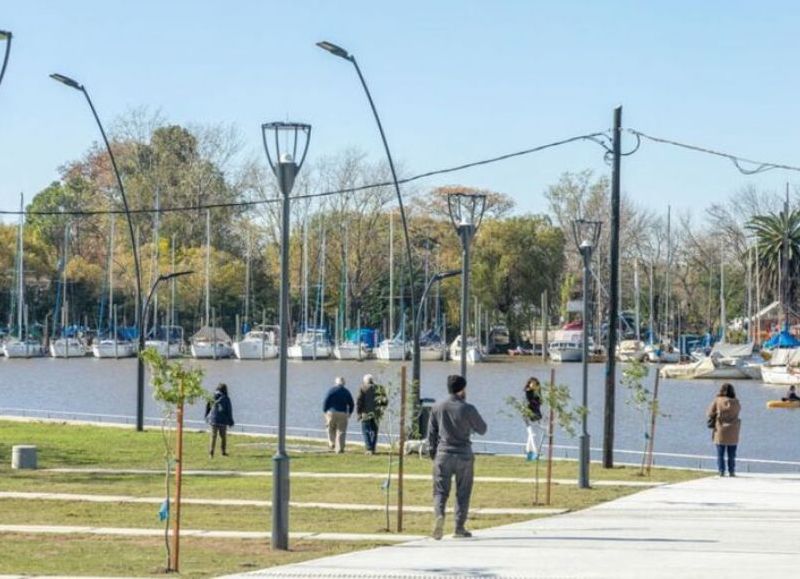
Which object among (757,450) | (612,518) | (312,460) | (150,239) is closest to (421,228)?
(150,239)

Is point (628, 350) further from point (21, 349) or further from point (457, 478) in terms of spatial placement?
point (457, 478)

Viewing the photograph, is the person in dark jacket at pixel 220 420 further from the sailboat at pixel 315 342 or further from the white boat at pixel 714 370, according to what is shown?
the sailboat at pixel 315 342

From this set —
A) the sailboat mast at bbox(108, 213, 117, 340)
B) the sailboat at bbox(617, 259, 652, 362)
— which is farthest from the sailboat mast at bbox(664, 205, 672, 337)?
the sailboat mast at bbox(108, 213, 117, 340)

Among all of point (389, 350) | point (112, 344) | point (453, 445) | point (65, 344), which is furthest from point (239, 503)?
point (65, 344)

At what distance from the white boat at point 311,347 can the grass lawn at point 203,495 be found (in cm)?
7974

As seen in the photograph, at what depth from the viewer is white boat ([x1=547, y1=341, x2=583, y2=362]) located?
410 feet

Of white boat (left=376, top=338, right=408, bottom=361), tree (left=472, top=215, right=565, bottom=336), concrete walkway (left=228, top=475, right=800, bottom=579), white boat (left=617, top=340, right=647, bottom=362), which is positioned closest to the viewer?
concrete walkway (left=228, top=475, right=800, bottom=579)

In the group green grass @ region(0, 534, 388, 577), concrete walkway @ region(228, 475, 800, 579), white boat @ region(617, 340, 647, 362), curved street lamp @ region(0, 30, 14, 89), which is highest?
curved street lamp @ region(0, 30, 14, 89)

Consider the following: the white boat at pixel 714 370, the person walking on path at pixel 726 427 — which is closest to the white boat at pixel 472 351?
the white boat at pixel 714 370

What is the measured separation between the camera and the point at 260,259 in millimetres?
123812

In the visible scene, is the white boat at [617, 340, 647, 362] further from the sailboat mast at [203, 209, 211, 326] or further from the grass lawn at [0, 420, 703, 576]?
the grass lawn at [0, 420, 703, 576]

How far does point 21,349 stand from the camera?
126 m

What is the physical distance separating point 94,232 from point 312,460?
103m

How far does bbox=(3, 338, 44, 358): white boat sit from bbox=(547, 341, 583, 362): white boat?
38.5 metres
